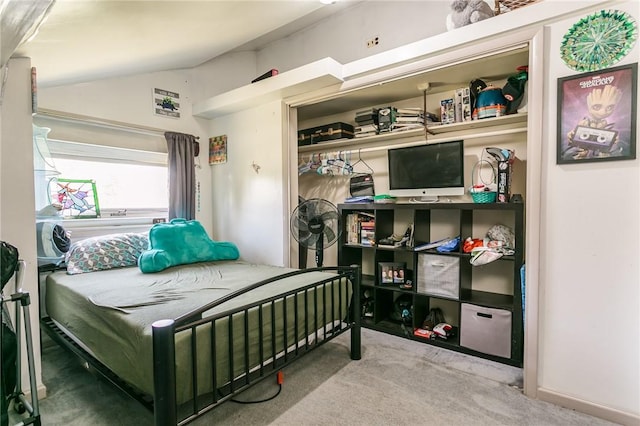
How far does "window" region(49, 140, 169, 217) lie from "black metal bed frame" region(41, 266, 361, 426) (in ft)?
4.10

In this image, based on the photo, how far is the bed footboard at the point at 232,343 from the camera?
123 centimetres

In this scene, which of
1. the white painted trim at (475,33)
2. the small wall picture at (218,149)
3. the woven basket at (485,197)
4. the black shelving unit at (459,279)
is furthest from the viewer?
the small wall picture at (218,149)

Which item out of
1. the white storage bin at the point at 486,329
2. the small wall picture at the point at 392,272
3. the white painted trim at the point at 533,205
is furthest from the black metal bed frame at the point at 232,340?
the white painted trim at the point at 533,205

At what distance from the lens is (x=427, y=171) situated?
9.07 feet

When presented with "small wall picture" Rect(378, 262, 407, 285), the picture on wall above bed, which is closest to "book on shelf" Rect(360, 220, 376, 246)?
"small wall picture" Rect(378, 262, 407, 285)

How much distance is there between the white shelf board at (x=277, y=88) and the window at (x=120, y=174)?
0.78 metres

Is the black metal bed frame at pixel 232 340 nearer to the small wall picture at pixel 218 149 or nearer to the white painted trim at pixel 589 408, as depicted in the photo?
the white painted trim at pixel 589 408

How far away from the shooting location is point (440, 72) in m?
2.40

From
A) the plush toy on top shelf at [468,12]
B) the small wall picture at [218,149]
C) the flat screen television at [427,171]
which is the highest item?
the plush toy on top shelf at [468,12]

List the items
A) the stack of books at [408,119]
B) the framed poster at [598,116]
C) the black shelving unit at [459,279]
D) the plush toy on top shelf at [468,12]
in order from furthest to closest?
the stack of books at [408,119], the black shelving unit at [459,279], the plush toy on top shelf at [468,12], the framed poster at [598,116]

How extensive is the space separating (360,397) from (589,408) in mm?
1235

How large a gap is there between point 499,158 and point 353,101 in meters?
1.46

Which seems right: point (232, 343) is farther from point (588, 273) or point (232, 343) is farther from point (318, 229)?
point (588, 273)

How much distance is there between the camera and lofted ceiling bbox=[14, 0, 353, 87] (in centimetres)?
168
